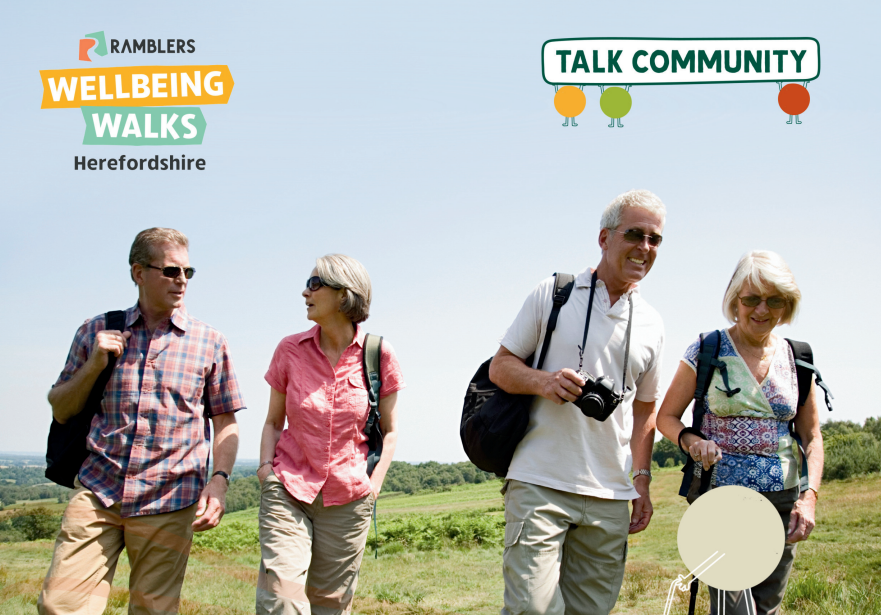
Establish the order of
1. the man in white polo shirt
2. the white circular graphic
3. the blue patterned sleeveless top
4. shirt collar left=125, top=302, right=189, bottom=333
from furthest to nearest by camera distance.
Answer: shirt collar left=125, top=302, right=189, bottom=333 → the blue patterned sleeveless top → the man in white polo shirt → the white circular graphic

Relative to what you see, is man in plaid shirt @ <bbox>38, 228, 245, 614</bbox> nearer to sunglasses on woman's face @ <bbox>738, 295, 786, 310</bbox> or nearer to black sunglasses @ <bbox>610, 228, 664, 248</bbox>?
black sunglasses @ <bbox>610, 228, 664, 248</bbox>

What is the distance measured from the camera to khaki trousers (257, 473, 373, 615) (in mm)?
4039

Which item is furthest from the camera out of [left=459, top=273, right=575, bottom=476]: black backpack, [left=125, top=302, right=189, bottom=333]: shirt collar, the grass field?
the grass field

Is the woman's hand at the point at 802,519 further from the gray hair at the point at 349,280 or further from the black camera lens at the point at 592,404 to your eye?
the gray hair at the point at 349,280

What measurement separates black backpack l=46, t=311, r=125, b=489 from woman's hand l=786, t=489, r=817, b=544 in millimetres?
4109

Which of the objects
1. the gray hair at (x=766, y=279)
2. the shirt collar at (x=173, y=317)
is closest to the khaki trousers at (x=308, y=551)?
the shirt collar at (x=173, y=317)

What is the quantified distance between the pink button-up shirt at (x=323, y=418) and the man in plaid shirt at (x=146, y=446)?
398 millimetres

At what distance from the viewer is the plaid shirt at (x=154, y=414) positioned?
4.15 m

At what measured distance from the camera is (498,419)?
3.85 metres

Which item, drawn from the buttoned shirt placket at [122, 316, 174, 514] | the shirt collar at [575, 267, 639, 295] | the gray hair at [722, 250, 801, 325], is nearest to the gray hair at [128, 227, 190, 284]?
the buttoned shirt placket at [122, 316, 174, 514]

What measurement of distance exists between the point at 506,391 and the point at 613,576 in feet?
3.95

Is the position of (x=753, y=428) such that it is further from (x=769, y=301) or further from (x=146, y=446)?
(x=146, y=446)

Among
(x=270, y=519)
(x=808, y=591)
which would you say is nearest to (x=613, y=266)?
(x=270, y=519)

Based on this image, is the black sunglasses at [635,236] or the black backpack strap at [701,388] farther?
the black backpack strap at [701,388]
